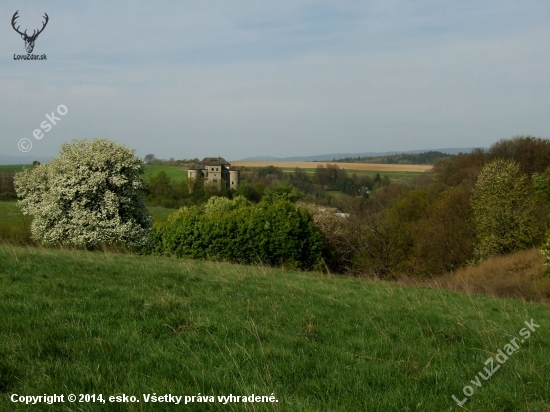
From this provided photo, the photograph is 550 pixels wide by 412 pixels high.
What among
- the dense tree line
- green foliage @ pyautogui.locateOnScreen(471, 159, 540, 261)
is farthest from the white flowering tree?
green foliage @ pyautogui.locateOnScreen(471, 159, 540, 261)

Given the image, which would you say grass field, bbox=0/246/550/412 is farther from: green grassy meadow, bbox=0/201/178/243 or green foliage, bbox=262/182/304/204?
Answer: green foliage, bbox=262/182/304/204

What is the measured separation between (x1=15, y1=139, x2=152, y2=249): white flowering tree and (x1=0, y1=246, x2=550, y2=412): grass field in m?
23.7

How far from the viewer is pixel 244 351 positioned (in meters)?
4.97

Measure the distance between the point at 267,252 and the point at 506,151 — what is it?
141 feet

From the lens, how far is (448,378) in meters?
4.73

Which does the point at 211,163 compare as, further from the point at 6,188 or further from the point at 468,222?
the point at 468,222

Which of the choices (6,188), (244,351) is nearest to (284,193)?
(6,188)

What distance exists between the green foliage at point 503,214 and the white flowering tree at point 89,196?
1307 inches

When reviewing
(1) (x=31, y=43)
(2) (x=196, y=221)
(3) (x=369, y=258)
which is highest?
(1) (x=31, y=43)

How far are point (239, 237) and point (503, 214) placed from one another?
2677 centimetres

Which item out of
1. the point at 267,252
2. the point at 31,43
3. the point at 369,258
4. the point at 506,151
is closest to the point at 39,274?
the point at 31,43

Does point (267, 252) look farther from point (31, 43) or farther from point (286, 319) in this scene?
point (286, 319)

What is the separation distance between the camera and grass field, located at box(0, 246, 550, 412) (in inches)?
160

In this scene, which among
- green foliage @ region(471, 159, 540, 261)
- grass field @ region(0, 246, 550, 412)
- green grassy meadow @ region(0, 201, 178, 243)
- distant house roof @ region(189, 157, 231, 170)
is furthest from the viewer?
distant house roof @ region(189, 157, 231, 170)
